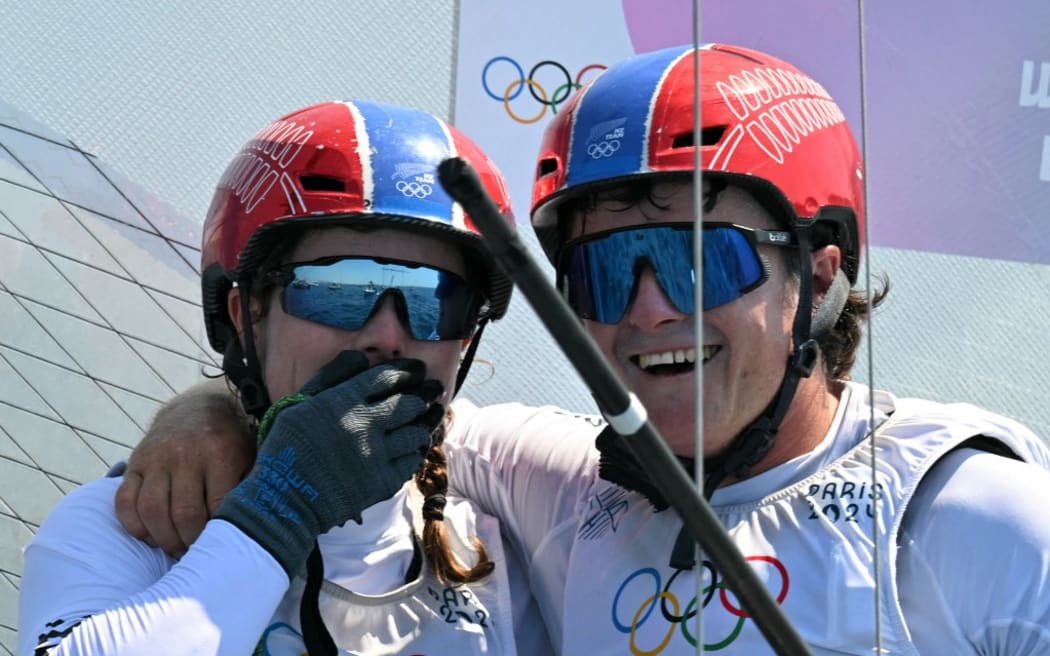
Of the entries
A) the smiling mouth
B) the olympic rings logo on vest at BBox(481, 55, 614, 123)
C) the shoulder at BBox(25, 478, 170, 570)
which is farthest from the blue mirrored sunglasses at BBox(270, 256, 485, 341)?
the olympic rings logo on vest at BBox(481, 55, 614, 123)

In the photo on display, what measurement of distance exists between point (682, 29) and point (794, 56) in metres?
0.29

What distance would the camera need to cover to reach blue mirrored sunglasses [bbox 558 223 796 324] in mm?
2266

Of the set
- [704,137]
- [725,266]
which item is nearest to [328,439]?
[725,266]

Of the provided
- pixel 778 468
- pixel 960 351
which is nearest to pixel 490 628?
pixel 778 468

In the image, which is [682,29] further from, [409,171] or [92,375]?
[92,375]

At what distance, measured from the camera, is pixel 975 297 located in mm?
3459

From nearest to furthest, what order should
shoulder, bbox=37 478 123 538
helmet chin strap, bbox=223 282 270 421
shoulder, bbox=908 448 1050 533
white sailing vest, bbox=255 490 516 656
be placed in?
shoulder, bbox=908 448 1050 533 < shoulder, bbox=37 478 123 538 < white sailing vest, bbox=255 490 516 656 < helmet chin strap, bbox=223 282 270 421

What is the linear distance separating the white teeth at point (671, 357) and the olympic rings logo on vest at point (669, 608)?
34cm

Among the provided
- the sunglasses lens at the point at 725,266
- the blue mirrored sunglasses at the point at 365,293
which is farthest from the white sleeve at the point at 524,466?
the sunglasses lens at the point at 725,266

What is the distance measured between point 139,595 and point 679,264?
1009 millimetres

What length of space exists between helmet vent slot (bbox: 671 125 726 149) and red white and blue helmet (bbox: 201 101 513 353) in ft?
1.07

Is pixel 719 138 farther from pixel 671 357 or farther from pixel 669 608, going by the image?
pixel 669 608

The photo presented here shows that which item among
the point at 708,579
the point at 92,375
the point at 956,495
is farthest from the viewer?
the point at 92,375

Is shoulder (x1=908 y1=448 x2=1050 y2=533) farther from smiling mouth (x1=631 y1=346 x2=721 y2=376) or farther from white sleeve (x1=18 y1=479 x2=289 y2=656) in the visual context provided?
white sleeve (x1=18 y1=479 x2=289 y2=656)
